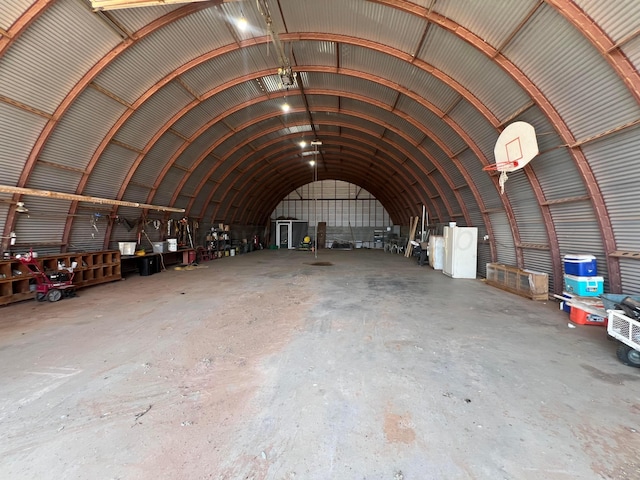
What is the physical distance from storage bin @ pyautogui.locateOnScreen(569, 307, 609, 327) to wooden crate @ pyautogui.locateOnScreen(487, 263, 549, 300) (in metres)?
1.61

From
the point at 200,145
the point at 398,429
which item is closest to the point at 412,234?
the point at 200,145

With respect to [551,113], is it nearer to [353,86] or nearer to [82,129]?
[353,86]

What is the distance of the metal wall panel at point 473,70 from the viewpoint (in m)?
5.87

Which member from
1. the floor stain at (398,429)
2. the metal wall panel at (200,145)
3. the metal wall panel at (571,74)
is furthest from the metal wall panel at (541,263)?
the metal wall panel at (200,145)

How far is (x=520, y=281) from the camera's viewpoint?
712 centimetres

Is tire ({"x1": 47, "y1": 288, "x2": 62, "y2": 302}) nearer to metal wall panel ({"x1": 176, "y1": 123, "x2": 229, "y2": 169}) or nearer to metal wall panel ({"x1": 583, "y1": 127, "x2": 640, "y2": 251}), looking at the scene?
metal wall panel ({"x1": 176, "y1": 123, "x2": 229, "y2": 169})

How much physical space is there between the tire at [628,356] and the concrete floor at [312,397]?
0.22 meters

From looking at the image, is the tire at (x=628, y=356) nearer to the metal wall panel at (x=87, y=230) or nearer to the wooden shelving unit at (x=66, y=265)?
the wooden shelving unit at (x=66, y=265)

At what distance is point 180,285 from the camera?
8125 millimetres

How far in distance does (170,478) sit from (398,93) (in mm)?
9826

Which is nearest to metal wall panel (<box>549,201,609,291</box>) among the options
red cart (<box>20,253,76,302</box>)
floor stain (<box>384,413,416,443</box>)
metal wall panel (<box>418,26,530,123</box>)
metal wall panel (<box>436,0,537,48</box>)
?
metal wall panel (<box>418,26,530,123</box>)

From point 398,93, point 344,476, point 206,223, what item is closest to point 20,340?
point 344,476

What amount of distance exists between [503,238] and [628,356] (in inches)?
231

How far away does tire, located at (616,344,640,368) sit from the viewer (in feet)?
10.9
